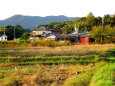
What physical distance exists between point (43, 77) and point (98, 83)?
310 centimetres

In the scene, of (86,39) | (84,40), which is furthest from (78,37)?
(86,39)

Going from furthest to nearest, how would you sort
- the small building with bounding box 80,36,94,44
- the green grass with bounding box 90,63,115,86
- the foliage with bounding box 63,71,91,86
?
the small building with bounding box 80,36,94,44, the foliage with bounding box 63,71,91,86, the green grass with bounding box 90,63,115,86

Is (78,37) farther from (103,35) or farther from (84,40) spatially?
(103,35)

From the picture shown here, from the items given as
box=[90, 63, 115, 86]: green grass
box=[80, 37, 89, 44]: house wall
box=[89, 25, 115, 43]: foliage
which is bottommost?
box=[80, 37, 89, 44]: house wall

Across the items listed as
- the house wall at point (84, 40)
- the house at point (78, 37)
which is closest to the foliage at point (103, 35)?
the house wall at point (84, 40)

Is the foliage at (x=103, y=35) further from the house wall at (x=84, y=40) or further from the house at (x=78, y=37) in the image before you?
the house at (x=78, y=37)

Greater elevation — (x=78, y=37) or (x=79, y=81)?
(x=78, y=37)

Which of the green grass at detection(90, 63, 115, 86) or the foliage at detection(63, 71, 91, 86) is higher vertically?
the green grass at detection(90, 63, 115, 86)

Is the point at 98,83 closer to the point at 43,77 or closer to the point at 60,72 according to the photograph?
the point at 43,77

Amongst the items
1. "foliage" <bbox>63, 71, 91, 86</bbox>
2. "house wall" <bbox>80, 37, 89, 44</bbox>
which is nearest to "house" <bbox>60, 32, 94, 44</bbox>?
"house wall" <bbox>80, 37, 89, 44</bbox>

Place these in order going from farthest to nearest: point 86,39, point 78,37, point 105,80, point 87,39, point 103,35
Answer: point 78,37
point 86,39
point 87,39
point 103,35
point 105,80

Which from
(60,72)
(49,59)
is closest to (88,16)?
(49,59)

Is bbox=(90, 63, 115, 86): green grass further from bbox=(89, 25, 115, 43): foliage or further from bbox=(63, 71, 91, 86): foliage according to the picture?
bbox=(89, 25, 115, 43): foliage

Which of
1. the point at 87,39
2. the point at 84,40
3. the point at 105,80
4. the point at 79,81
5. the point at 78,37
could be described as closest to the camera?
the point at 105,80
